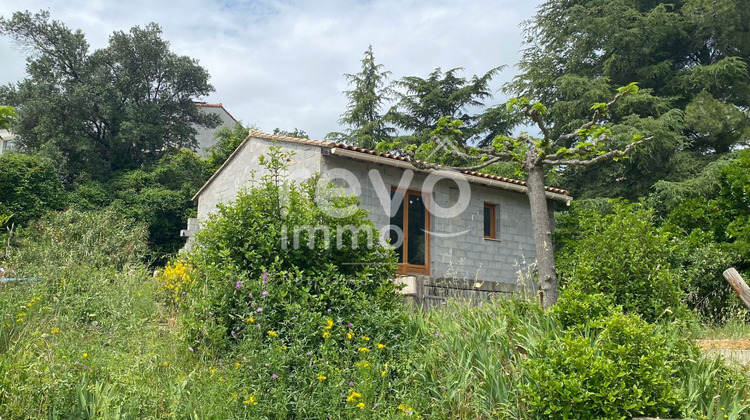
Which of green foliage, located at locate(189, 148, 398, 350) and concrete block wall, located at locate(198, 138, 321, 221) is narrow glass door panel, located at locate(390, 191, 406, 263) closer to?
→ concrete block wall, located at locate(198, 138, 321, 221)

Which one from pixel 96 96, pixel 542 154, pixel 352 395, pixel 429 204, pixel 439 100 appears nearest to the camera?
pixel 352 395

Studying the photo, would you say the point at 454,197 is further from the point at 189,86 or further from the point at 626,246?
the point at 189,86

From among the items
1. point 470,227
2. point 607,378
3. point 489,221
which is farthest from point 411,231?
point 607,378

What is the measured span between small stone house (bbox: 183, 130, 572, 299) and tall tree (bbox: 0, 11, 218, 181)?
51.2 ft

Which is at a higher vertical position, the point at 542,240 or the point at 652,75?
the point at 652,75

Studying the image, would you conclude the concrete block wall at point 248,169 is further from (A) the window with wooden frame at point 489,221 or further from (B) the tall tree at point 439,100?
(B) the tall tree at point 439,100

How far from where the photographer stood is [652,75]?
68.4ft

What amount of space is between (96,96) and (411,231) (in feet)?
69.4

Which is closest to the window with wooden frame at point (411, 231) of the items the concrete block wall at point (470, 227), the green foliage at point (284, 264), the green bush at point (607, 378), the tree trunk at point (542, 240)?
the concrete block wall at point (470, 227)

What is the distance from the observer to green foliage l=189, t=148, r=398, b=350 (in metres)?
5.69

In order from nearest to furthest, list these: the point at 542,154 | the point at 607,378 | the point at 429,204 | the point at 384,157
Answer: the point at 607,378 < the point at 542,154 < the point at 384,157 < the point at 429,204

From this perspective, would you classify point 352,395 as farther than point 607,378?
Yes

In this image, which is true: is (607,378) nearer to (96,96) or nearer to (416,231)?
(416,231)

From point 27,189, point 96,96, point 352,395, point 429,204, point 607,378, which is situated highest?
point 96,96
